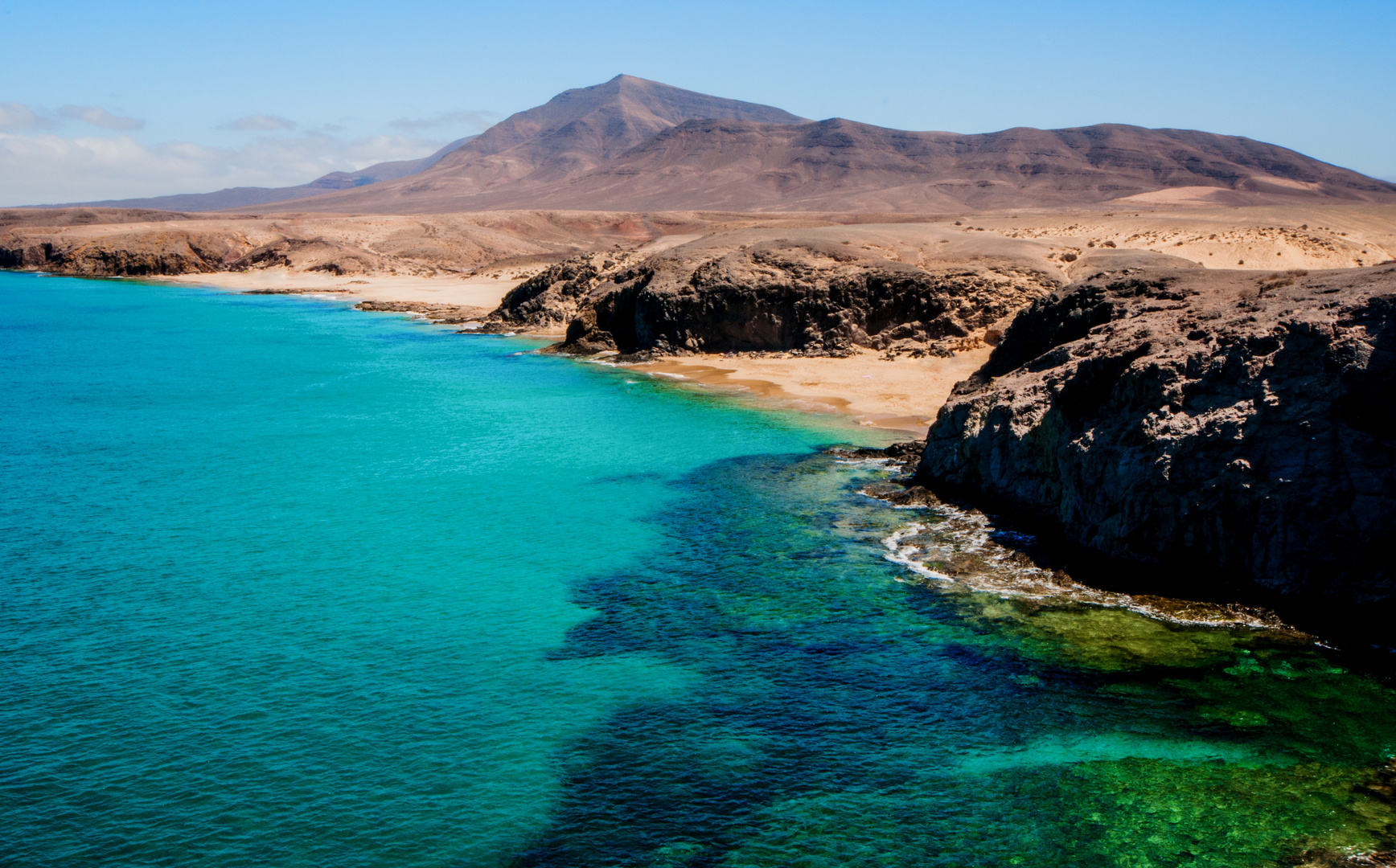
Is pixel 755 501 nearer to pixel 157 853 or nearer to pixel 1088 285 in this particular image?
pixel 1088 285

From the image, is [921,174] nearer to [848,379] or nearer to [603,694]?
[848,379]

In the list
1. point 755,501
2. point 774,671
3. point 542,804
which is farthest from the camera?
point 755,501

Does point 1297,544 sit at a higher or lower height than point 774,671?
higher

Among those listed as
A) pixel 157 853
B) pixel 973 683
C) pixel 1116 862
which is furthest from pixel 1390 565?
pixel 157 853

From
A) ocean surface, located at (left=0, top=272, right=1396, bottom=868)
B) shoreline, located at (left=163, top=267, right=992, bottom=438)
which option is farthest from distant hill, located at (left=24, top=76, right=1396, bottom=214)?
ocean surface, located at (left=0, top=272, right=1396, bottom=868)

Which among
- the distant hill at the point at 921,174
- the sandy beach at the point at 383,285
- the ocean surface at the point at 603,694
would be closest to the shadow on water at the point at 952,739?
the ocean surface at the point at 603,694

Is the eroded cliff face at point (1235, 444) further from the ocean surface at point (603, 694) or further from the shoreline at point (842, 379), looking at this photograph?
the shoreline at point (842, 379)

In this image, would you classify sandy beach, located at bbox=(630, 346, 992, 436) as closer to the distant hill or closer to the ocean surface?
the ocean surface
